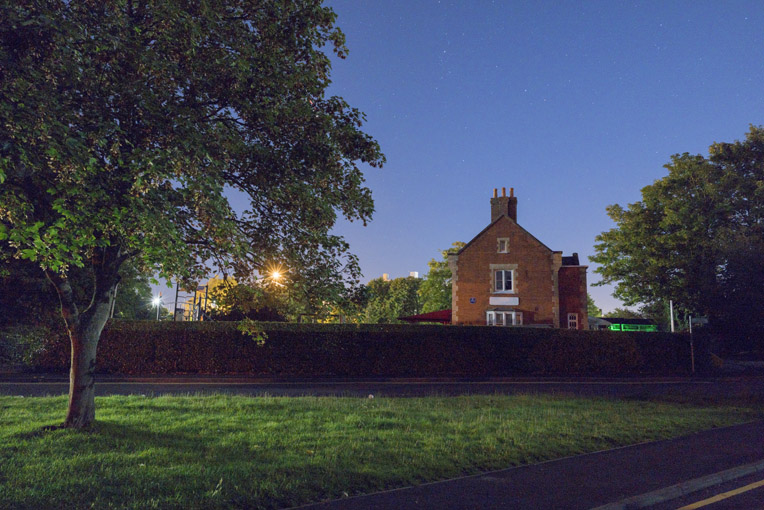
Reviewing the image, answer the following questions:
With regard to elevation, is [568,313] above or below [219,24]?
below

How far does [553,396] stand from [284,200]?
11.2 metres

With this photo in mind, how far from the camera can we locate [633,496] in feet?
20.3

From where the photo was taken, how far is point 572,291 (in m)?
39.0

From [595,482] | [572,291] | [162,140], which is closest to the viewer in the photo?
[595,482]

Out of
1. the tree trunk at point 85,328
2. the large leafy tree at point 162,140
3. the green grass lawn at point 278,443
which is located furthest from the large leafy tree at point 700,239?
the tree trunk at point 85,328

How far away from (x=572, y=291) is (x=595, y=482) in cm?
3424

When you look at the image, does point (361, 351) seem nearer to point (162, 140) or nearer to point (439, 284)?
point (162, 140)

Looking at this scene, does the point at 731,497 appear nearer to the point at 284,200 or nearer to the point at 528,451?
the point at 528,451

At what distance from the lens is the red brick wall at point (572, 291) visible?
1517 inches

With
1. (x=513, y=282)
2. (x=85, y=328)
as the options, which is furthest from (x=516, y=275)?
(x=85, y=328)

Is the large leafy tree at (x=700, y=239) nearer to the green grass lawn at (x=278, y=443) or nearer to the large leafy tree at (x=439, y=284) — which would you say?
the large leafy tree at (x=439, y=284)

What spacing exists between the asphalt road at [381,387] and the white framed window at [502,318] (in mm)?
13690

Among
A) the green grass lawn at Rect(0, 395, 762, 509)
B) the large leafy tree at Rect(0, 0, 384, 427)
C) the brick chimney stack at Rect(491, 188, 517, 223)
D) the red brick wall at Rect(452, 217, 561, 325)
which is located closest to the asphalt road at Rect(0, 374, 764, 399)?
the green grass lawn at Rect(0, 395, 762, 509)

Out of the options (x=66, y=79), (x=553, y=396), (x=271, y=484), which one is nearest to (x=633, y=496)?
(x=271, y=484)
